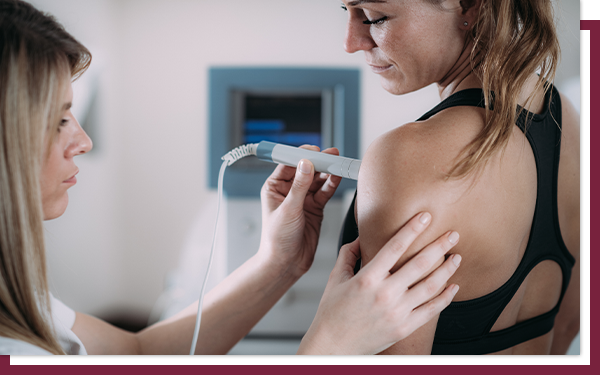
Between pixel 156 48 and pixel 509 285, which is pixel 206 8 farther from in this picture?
pixel 509 285

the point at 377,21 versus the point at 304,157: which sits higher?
the point at 377,21

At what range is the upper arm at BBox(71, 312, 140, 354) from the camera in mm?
670

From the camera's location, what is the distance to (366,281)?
1.48 ft

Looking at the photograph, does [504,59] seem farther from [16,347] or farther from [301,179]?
[16,347]

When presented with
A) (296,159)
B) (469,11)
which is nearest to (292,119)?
(296,159)

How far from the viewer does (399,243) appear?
1.39 ft

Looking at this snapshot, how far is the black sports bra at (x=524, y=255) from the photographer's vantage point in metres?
0.49

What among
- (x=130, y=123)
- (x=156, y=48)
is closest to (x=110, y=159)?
(x=130, y=123)

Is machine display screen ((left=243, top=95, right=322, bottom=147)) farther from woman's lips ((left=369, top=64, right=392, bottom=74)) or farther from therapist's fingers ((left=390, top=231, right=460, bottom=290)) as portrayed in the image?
therapist's fingers ((left=390, top=231, right=460, bottom=290))

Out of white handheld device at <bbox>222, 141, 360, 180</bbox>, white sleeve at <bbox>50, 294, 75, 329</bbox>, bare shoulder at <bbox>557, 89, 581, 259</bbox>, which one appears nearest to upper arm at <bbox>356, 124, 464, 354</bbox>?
white handheld device at <bbox>222, 141, 360, 180</bbox>

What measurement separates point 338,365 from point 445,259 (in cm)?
20

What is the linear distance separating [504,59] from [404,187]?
22cm

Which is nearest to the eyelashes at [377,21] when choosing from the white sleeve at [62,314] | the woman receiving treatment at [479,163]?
the woman receiving treatment at [479,163]

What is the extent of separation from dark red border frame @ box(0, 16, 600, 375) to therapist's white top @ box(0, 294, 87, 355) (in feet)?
0.16
